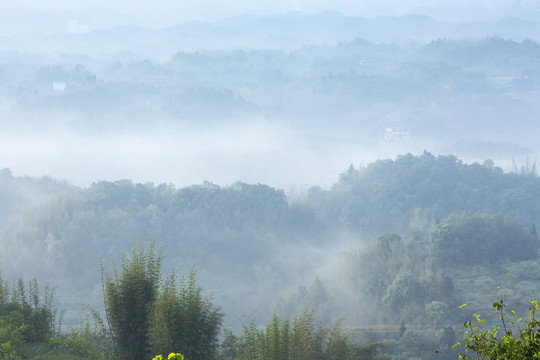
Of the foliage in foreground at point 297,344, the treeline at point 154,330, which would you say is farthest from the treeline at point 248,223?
the treeline at point 154,330

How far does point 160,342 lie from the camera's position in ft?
38.7

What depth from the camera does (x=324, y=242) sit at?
2341 inches

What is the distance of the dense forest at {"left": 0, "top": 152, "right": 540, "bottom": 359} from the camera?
35094mm

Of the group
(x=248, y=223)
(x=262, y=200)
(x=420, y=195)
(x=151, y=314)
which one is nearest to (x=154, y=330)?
(x=151, y=314)

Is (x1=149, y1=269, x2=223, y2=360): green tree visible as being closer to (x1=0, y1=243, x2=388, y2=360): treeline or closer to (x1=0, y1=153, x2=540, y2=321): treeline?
(x1=0, y1=243, x2=388, y2=360): treeline

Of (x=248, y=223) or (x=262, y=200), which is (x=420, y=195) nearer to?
(x=262, y=200)

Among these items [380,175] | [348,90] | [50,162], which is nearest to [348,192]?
[380,175]

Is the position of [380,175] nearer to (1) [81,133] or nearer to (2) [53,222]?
(2) [53,222]

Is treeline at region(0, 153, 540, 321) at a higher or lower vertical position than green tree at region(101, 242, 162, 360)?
higher

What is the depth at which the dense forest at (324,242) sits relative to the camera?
1382 inches

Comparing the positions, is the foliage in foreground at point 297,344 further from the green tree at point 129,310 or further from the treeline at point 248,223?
the treeline at point 248,223

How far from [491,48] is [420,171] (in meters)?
108

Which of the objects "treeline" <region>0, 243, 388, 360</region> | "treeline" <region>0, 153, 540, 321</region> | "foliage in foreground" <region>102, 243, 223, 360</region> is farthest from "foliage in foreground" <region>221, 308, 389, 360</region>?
"treeline" <region>0, 153, 540, 321</region>

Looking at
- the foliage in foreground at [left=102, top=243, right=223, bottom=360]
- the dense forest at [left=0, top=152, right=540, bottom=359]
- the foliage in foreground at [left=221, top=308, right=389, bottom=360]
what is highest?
the dense forest at [left=0, top=152, right=540, bottom=359]
